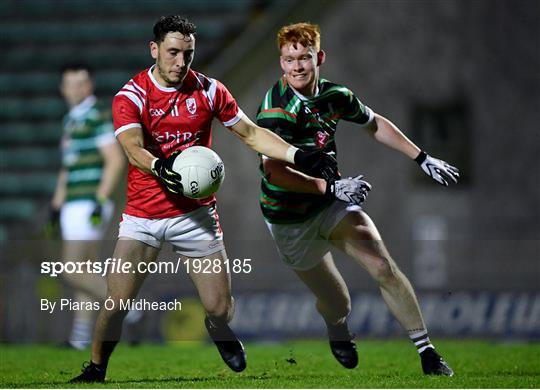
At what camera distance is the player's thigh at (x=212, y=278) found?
22.4ft

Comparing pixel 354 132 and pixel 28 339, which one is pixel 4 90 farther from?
pixel 28 339

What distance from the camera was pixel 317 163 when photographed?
6891 mm

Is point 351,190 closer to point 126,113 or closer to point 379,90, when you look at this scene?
point 126,113

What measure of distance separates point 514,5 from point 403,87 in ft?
6.13

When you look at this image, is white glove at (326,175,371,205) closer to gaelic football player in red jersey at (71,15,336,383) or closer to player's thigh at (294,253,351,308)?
gaelic football player in red jersey at (71,15,336,383)

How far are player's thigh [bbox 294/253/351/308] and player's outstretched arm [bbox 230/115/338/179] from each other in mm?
696

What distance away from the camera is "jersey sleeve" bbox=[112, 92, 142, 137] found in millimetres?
6602

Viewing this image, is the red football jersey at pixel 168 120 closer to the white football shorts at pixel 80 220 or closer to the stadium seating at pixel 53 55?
the white football shorts at pixel 80 220

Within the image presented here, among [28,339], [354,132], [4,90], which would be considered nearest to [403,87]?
[354,132]

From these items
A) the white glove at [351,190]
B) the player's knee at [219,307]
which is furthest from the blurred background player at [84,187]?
the white glove at [351,190]

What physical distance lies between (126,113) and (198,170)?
53 cm

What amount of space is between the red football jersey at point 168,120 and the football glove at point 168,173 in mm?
259

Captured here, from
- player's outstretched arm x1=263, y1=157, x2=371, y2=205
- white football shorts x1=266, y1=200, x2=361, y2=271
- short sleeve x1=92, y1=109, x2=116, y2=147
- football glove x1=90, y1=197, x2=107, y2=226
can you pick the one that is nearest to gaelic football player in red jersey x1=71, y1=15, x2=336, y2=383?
player's outstretched arm x1=263, y1=157, x2=371, y2=205

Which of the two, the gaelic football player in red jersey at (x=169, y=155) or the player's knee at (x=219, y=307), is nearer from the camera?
the gaelic football player in red jersey at (x=169, y=155)
